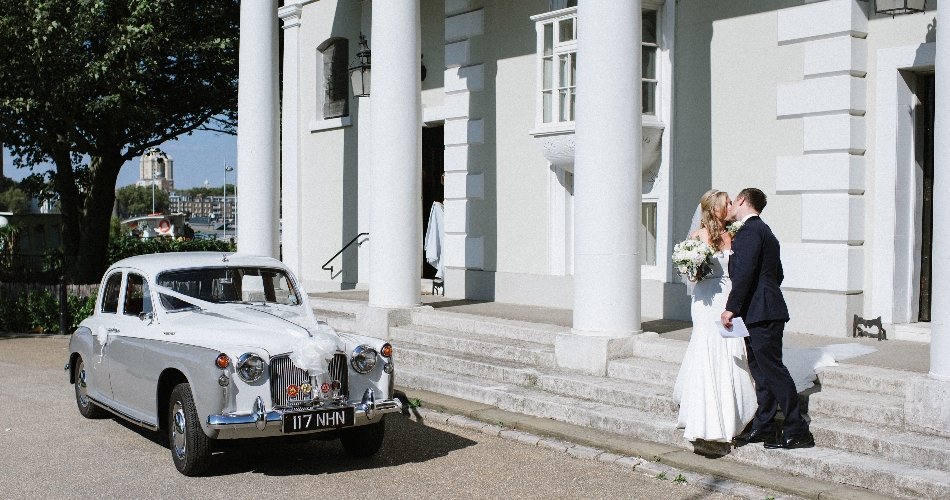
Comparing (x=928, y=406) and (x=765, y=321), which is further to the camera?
(x=765, y=321)

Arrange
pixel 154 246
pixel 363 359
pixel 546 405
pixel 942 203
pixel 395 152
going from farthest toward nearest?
pixel 154 246 → pixel 395 152 → pixel 546 405 → pixel 363 359 → pixel 942 203

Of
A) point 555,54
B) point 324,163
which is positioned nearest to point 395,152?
point 555,54

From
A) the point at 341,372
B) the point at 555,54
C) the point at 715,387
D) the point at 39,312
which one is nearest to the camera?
the point at 715,387

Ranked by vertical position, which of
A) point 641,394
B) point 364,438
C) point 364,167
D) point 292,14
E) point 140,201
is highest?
point 140,201

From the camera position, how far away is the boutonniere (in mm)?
6926

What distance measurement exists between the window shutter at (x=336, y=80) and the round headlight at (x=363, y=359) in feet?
35.1

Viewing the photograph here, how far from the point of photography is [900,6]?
905 centimetres

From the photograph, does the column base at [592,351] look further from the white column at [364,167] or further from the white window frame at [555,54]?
the white column at [364,167]

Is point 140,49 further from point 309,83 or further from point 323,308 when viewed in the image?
point 323,308

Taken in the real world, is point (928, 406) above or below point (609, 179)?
below

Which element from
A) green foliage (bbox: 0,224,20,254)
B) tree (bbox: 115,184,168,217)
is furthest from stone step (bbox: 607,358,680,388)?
tree (bbox: 115,184,168,217)

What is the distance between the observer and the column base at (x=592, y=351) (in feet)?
29.0

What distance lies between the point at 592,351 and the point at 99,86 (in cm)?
1176

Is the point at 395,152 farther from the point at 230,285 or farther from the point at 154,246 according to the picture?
the point at 154,246
